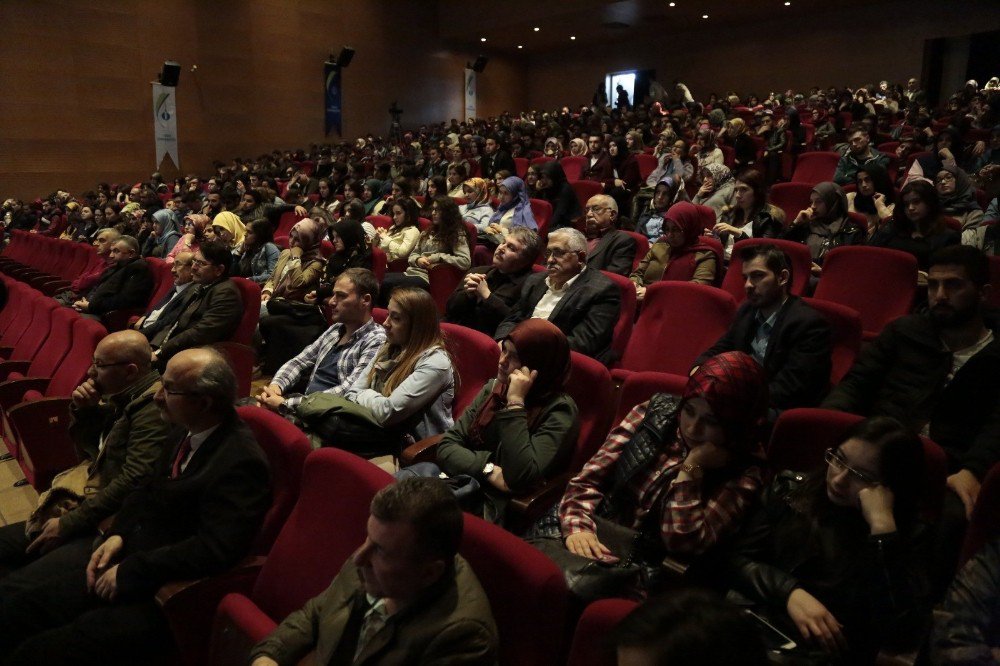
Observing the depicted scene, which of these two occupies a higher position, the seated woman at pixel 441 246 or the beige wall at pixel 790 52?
the beige wall at pixel 790 52

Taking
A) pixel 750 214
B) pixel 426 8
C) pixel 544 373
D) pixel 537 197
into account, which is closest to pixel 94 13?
pixel 426 8

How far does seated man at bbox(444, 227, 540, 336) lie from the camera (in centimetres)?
313

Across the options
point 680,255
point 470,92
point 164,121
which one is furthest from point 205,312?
point 470,92

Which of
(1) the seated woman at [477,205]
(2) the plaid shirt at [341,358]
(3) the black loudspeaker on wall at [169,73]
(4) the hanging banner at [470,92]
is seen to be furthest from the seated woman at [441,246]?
(4) the hanging banner at [470,92]

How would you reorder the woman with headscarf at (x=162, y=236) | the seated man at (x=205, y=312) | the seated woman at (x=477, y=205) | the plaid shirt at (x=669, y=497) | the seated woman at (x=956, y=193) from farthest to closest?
the woman with headscarf at (x=162, y=236)
the seated woman at (x=477, y=205)
the seated woman at (x=956, y=193)
the seated man at (x=205, y=312)
the plaid shirt at (x=669, y=497)

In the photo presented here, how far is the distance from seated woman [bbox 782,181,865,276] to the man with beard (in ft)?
4.99

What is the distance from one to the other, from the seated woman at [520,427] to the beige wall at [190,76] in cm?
1068

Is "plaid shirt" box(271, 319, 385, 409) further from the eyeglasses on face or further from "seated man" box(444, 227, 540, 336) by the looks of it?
the eyeglasses on face

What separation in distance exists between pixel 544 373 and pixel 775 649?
839 mm

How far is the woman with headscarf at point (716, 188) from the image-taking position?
4637 mm

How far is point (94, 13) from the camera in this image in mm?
10133

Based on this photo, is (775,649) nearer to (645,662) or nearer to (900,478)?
(900,478)

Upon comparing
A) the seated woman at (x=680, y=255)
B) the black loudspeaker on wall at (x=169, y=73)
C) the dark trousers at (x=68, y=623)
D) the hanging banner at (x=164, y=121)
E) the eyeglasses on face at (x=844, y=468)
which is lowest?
the dark trousers at (x=68, y=623)

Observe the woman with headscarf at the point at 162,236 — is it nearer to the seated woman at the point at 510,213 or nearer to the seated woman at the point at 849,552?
the seated woman at the point at 510,213
